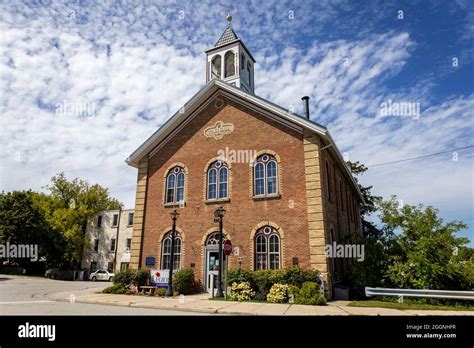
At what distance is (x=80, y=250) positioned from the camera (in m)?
40.1

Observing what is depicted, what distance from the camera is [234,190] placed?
17328 mm

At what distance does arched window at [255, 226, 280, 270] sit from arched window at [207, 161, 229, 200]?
3.08 m

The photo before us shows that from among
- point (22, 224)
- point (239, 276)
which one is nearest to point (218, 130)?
point (239, 276)

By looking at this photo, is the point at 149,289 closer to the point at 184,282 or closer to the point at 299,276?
the point at 184,282

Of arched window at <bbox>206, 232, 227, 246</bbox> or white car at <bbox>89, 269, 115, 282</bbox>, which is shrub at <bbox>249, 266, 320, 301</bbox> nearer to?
arched window at <bbox>206, 232, 227, 246</bbox>

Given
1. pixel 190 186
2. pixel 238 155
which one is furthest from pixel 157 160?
pixel 238 155

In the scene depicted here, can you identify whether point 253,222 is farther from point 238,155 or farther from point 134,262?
point 134,262

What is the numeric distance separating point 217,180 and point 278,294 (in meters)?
7.24

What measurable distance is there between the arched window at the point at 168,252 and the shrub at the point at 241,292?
458 cm

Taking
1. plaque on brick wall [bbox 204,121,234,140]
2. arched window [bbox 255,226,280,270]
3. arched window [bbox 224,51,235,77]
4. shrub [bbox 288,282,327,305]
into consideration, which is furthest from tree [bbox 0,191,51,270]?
shrub [bbox 288,282,327,305]

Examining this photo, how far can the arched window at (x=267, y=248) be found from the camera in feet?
51.0

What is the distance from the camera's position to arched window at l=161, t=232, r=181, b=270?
17859mm

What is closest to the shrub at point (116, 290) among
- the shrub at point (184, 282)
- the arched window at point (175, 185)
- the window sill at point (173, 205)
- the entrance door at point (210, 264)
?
the shrub at point (184, 282)

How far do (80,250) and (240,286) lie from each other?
3299 cm
